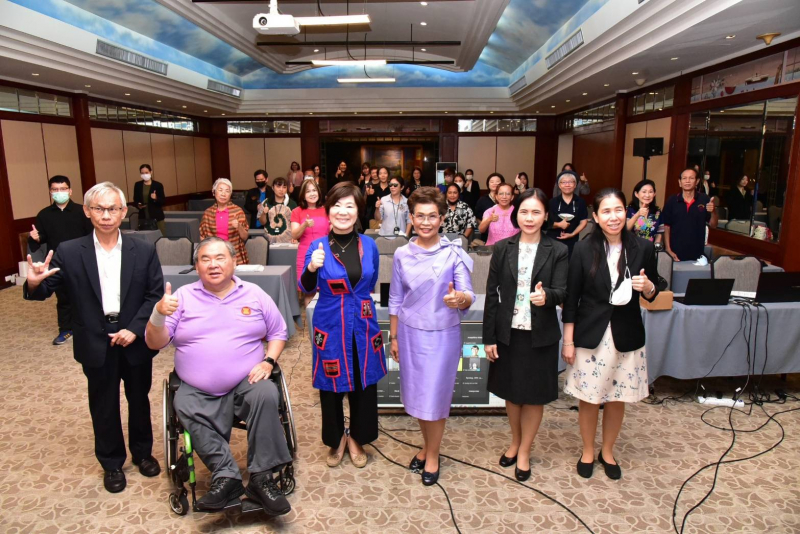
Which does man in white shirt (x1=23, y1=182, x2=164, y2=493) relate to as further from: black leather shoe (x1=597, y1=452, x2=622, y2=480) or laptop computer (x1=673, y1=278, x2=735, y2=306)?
laptop computer (x1=673, y1=278, x2=735, y2=306)

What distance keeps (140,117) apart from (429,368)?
12929 millimetres

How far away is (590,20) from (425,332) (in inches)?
260

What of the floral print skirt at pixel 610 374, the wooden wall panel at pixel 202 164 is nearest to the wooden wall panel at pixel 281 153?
the wooden wall panel at pixel 202 164

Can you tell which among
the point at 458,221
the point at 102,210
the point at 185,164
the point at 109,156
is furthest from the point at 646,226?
the point at 185,164

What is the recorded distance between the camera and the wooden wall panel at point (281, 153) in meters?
17.7

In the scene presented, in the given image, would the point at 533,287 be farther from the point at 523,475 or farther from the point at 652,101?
the point at 652,101

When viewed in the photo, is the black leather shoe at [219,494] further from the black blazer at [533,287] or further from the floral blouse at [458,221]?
the floral blouse at [458,221]

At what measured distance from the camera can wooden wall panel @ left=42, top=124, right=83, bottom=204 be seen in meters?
9.79

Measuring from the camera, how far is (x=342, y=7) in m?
10.1

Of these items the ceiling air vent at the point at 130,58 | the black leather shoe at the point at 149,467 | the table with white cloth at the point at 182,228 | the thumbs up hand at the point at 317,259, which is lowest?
the black leather shoe at the point at 149,467

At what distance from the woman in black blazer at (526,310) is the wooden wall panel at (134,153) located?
11692 mm

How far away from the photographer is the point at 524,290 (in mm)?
2973

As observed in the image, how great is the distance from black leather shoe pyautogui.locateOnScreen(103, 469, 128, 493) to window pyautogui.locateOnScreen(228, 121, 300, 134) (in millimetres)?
15664

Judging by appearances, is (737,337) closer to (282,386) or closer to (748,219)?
(282,386)
